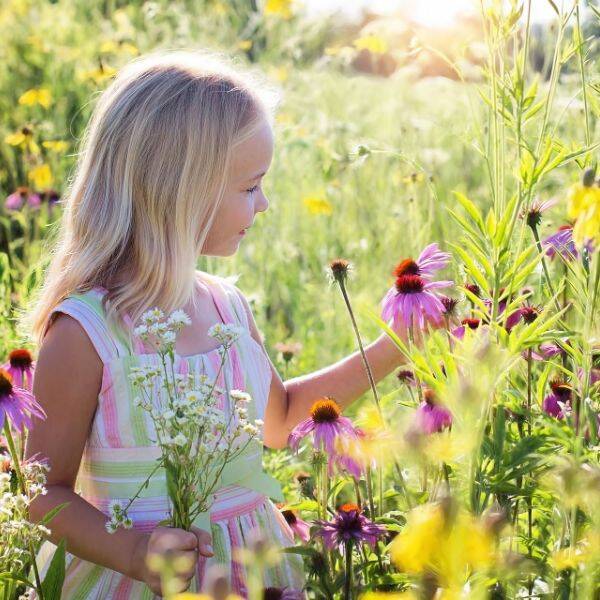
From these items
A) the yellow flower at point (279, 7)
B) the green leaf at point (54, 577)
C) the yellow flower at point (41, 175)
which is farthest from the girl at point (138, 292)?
the yellow flower at point (279, 7)

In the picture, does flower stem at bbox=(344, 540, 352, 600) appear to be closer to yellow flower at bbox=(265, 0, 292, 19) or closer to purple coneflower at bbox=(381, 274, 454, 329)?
purple coneflower at bbox=(381, 274, 454, 329)

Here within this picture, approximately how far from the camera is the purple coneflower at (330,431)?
125 centimetres

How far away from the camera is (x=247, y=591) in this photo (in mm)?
1324

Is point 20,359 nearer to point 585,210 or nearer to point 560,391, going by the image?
point 560,391

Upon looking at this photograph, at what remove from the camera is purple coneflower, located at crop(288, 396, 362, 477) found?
4.11ft

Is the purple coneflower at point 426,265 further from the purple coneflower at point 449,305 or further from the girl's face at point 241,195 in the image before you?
the girl's face at point 241,195

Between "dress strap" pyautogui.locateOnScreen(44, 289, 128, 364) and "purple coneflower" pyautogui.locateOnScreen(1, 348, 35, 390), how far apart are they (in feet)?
0.44

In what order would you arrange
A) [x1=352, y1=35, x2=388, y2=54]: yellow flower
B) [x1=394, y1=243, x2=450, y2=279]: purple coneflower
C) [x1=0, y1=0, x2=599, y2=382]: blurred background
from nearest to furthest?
[x1=394, y1=243, x2=450, y2=279]: purple coneflower, [x1=0, y1=0, x2=599, y2=382]: blurred background, [x1=352, y1=35, x2=388, y2=54]: yellow flower

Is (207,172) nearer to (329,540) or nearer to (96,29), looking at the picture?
(329,540)

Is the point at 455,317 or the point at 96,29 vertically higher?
the point at 96,29

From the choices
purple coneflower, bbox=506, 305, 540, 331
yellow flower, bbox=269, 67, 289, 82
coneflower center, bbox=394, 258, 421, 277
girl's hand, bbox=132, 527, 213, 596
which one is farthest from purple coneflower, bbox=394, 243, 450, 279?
yellow flower, bbox=269, 67, 289, 82

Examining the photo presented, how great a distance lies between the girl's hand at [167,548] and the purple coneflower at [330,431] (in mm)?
193

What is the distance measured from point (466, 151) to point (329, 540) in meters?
2.69

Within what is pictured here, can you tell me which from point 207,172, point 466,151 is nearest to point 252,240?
point 466,151
